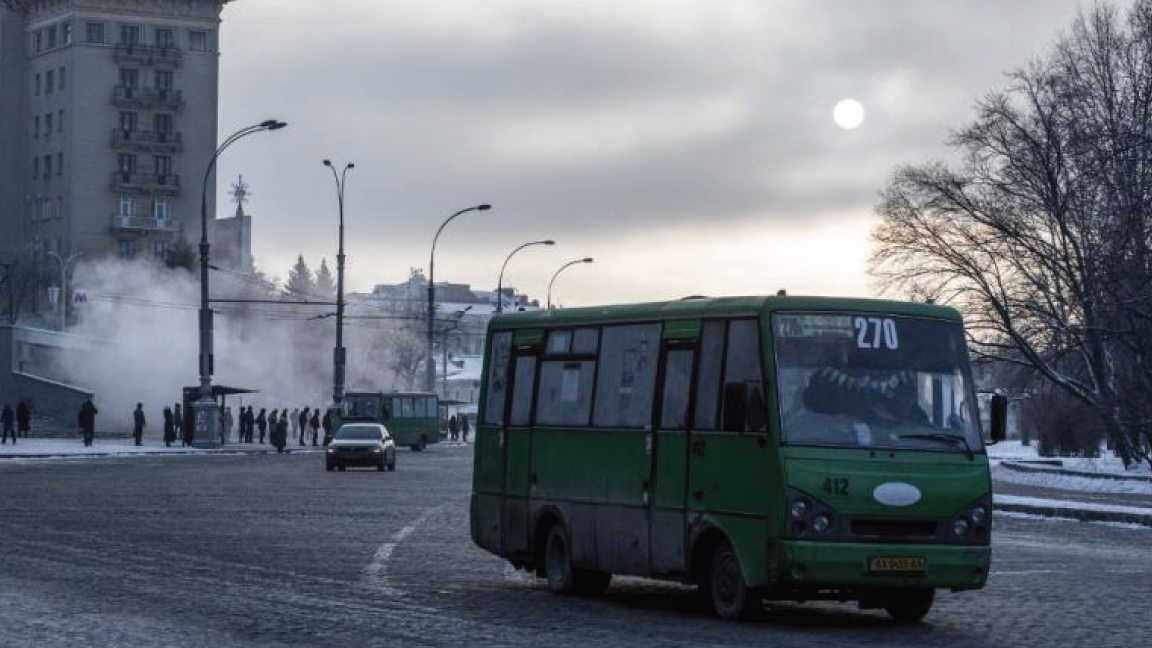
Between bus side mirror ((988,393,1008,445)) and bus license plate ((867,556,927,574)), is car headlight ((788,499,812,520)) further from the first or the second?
bus side mirror ((988,393,1008,445))

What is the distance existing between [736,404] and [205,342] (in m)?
61.1

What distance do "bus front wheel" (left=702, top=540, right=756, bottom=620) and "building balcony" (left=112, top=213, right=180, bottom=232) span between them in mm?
136708

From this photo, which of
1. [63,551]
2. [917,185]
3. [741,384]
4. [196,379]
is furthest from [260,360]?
[741,384]

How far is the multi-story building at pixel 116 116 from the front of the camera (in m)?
149

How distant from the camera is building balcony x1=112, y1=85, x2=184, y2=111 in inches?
5915

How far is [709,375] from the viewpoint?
59.8 feet

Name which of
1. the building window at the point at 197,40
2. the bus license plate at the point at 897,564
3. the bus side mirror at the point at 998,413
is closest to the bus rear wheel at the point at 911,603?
the bus license plate at the point at 897,564

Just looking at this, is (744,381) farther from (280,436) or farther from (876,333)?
(280,436)

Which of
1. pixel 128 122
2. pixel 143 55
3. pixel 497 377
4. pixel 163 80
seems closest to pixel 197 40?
pixel 163 80

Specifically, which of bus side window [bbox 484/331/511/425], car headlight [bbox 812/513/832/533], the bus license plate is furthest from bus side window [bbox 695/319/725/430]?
bus side window [bbox 484/331/511/425]

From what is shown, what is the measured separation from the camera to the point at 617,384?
19609 millimetres

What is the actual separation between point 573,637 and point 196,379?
343 feet

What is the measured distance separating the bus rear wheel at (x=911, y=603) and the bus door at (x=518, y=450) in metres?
4.01

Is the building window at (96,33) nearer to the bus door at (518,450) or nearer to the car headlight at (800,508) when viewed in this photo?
the bus door at (518,450)
